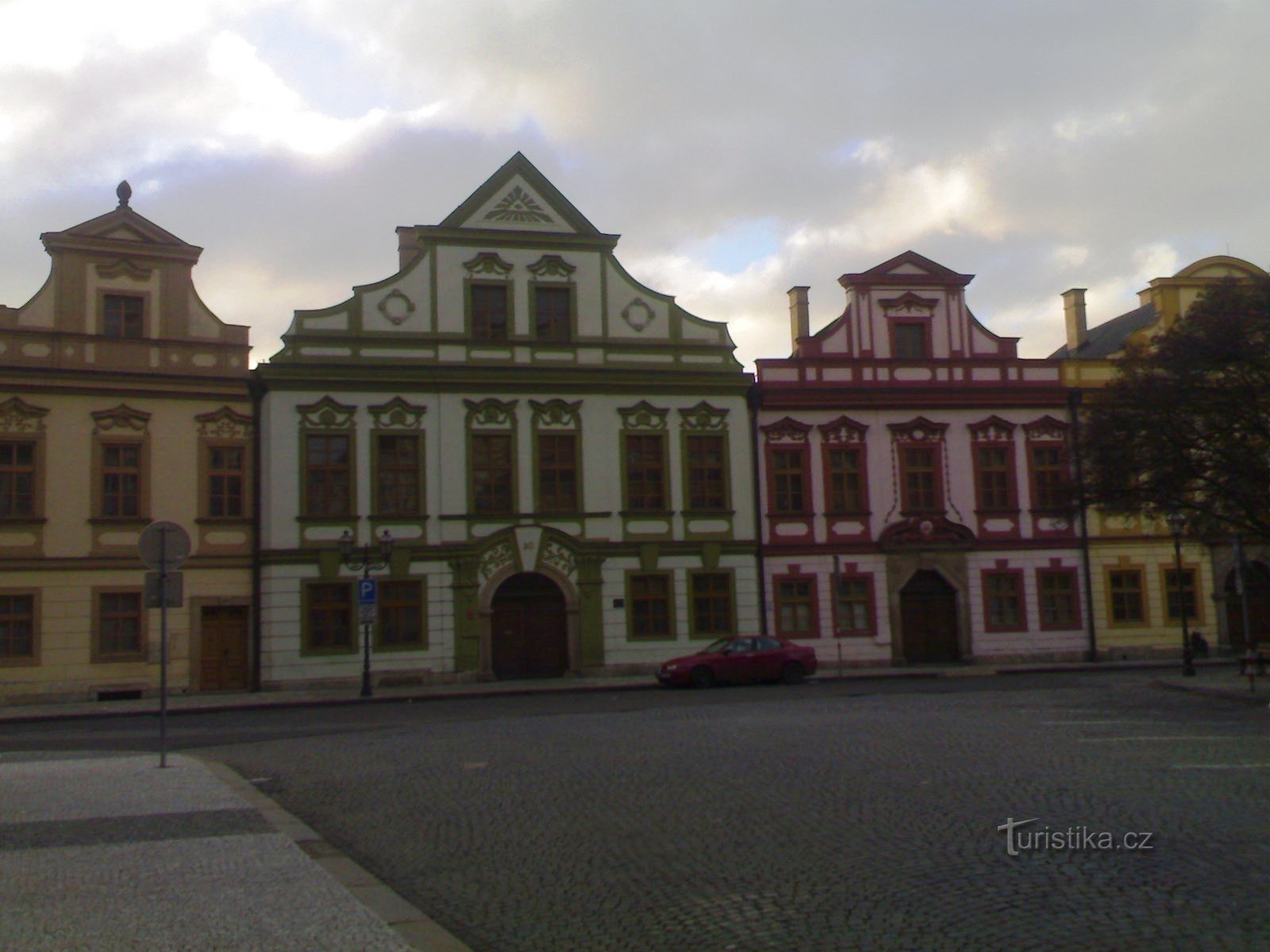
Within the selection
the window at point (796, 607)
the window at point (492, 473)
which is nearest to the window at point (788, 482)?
the window at point (796, 607)

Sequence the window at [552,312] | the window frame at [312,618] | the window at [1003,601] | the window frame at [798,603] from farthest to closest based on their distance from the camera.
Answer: the window at [1003,601] < the window frame at [798,603] < the window at [552,312] < the window frame at [312,618]

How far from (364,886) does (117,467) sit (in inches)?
1060

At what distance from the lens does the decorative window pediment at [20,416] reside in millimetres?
31750

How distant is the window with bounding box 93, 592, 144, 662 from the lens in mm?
32094

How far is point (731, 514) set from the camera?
36.9 meters

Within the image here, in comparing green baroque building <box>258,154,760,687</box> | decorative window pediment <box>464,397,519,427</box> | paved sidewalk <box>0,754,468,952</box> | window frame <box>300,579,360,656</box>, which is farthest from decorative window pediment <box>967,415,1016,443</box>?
paved sidewalk <box>0,754,468,952</box>

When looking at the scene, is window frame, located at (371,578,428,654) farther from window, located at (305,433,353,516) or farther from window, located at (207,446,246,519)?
window, located at (207,446,246,519)

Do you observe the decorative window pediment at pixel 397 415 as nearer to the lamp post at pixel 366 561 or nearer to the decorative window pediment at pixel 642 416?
the lamp post at pixel 366 561

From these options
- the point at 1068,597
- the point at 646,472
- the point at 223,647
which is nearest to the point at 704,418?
the point at 646,472

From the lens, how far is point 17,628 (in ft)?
103

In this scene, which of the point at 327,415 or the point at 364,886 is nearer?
the point at 364,886

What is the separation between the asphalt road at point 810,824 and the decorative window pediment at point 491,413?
16.0m

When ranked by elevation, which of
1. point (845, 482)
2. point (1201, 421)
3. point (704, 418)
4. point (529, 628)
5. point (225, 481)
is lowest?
point (529, 628)

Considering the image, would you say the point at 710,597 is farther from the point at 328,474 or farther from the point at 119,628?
the point at 119,628
